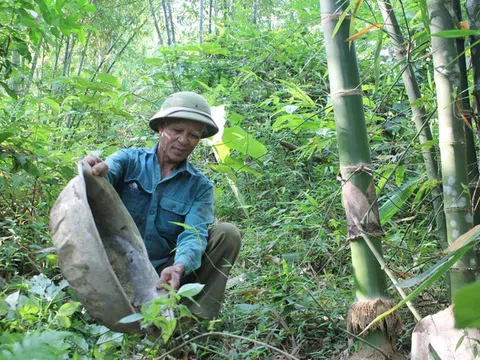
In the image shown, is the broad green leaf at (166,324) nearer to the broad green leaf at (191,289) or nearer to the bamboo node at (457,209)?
the broad green leaf at (191,289)

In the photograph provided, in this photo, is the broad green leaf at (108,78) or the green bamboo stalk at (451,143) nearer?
the green bamboo stalk at (451,143)

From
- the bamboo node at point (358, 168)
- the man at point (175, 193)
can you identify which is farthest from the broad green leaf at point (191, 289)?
the man at point (175, 193)

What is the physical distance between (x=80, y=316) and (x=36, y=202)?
3.90ft

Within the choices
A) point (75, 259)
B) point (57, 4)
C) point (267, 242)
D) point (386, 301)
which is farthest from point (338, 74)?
point (267, 242)

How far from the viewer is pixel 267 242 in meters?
3.65

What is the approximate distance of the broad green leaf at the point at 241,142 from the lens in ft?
8.98

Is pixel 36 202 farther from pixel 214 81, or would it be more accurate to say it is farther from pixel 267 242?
pixel 214 81

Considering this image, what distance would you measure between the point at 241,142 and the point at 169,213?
52 cm

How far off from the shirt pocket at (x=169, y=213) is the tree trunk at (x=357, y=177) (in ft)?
3.58

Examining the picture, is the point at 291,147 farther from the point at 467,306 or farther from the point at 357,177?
the point at 467,306

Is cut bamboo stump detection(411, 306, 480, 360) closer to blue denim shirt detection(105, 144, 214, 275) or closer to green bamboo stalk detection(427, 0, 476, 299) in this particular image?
green bamboo stalk detection(427, 0, 476, 299)

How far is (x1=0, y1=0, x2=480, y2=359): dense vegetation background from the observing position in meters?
2.22

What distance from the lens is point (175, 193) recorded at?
2.91 meters

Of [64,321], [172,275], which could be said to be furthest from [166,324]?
[172,275]
